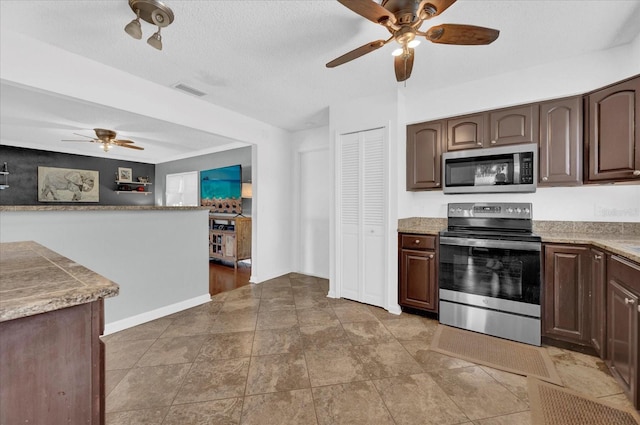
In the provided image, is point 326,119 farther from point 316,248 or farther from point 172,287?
point 172,287

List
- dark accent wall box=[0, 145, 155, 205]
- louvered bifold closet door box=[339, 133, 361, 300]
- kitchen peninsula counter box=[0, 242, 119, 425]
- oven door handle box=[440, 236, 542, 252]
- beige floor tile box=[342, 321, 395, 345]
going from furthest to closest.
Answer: dark accent wall box=[0, 145, 155, 205] < louvered bifold closet door box=[339, 133, 361, 300] < beige floor tile box=[342, 321, 395, 345] < oven door handle box=[440, 236, 542, 252] < kitchen peninsula counter box=[0, 242, 119, 425]

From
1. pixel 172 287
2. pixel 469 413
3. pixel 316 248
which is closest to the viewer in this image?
pixel 469 413

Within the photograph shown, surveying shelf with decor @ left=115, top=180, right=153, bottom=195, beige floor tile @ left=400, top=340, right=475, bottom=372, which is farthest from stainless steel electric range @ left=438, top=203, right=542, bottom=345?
shelf with decor @ left=115, top=180, right=153, bottom=195

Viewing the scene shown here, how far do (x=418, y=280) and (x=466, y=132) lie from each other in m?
1.62

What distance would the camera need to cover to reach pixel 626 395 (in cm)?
176

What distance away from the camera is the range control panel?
283 centimetres


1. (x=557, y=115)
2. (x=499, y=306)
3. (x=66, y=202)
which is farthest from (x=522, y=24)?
(x=66, y=202)

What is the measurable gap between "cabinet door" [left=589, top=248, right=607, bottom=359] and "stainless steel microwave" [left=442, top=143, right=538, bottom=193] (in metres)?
0.77

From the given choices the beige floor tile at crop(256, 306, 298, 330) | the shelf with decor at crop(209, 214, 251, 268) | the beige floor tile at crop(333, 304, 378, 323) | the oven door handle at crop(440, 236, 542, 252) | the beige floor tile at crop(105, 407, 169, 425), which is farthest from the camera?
the shelf with decor at crop(209, 214, 251, 268)

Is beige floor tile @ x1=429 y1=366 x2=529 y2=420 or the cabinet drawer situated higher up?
the cabinet drawer

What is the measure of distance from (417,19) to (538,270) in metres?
2.15

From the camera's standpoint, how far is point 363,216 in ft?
10.9

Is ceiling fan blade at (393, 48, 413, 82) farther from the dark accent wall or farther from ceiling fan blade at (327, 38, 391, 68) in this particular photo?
the dark accent wall

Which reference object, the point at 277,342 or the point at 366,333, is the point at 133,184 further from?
the point at 366,333
